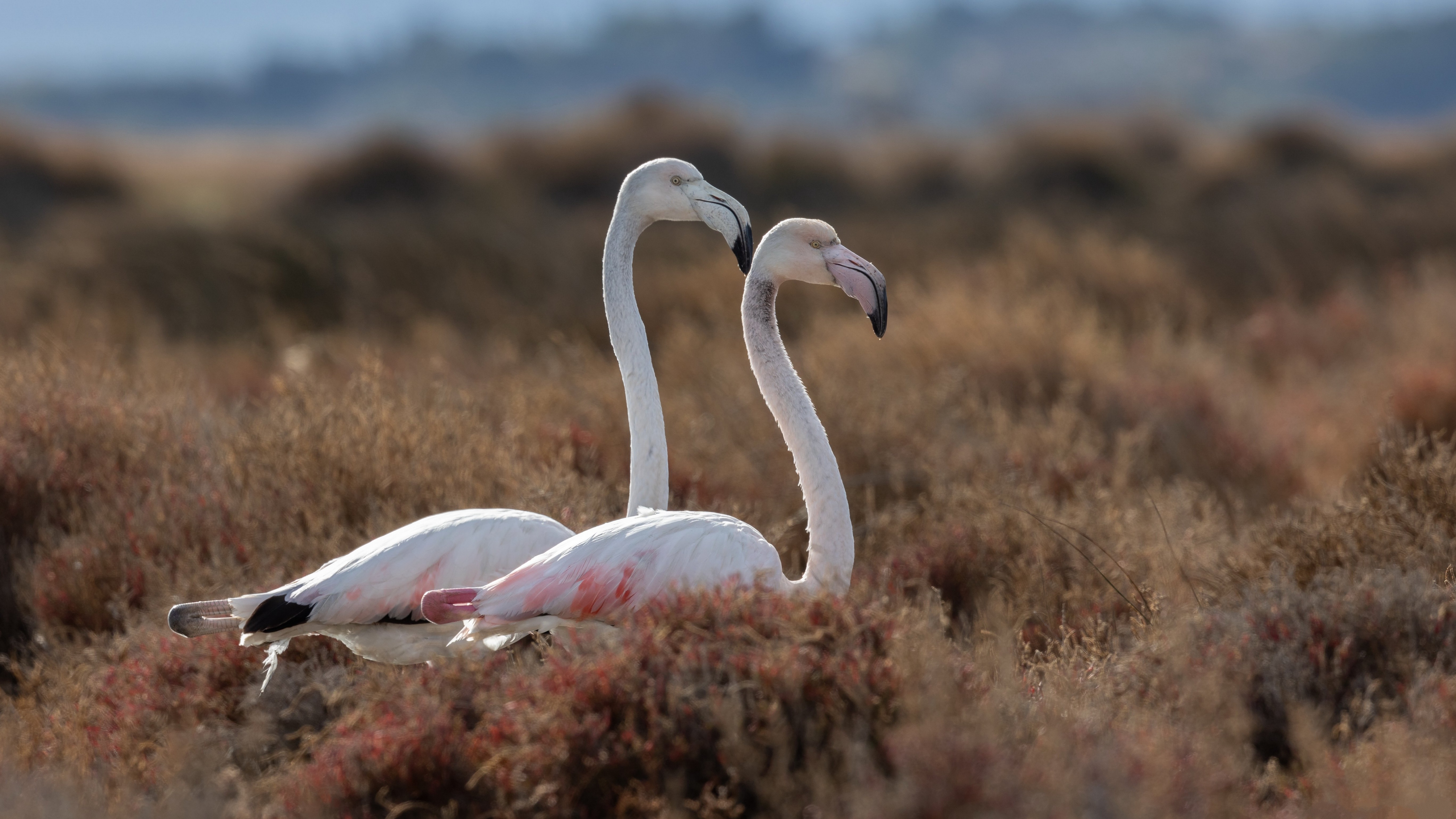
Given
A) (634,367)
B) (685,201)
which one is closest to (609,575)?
(634,367)

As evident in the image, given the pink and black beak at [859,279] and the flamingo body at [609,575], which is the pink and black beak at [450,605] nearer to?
the flamingo body at [609,575]

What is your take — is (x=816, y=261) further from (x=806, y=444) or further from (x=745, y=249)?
(x=806, y=444)

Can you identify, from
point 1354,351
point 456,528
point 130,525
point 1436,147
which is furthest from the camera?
point 1436,147

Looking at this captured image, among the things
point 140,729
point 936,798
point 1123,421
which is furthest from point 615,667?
point 1123,421

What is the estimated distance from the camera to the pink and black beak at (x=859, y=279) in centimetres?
393

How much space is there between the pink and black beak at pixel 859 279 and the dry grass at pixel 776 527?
866mm

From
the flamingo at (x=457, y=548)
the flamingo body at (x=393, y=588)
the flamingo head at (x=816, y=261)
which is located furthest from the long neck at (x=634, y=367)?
the flamingo head at (x=816, y=261)

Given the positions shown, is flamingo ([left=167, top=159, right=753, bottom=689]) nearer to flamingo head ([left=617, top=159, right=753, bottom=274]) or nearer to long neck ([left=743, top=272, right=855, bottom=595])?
flamingo head ([left=617, top=159, right=753, bottom=274])

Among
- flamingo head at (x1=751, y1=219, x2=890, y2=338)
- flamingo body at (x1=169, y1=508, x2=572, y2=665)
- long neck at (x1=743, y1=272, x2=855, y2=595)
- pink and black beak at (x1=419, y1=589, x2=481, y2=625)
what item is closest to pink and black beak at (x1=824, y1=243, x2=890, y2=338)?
flamingo head at (x1=751, y1=219, x2=890, y2=338)

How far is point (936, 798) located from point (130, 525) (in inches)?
158

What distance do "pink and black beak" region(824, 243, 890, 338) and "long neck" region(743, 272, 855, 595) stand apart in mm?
208

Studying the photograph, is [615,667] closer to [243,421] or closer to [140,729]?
[140,729]

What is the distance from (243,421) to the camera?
20.6 ft

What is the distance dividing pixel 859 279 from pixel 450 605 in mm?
1634
